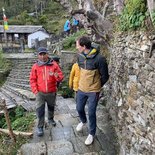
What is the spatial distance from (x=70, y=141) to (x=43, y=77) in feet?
4.33

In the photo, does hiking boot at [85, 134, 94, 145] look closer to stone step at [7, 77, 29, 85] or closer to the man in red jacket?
the man in red jacket

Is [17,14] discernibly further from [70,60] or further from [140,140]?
[140,140]

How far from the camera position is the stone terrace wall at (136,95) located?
3201 mm

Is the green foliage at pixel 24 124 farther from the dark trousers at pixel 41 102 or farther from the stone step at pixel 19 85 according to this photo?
the stone step at pixel 19 85

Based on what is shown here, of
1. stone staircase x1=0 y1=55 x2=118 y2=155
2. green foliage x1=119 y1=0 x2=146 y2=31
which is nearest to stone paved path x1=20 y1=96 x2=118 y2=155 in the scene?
stone staircase x1=0 y1=55 x2=118 y2=155

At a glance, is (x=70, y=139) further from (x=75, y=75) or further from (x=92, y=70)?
(x=92, y=70)

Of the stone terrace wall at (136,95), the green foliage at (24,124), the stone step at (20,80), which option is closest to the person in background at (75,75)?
the stone terrace wall at (136,95)

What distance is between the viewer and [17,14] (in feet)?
136

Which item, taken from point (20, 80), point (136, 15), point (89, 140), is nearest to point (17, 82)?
point (20, 80)

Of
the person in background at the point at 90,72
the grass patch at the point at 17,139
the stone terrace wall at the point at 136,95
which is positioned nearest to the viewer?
the stone terrace wall at the point at 136,95

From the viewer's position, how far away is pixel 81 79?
14.9ft

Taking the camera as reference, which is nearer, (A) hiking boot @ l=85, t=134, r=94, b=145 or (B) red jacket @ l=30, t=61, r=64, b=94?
(A) hiking boot @ l=85, t=134, r=94, b=145

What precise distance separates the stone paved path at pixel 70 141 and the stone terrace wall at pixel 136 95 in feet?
1.05

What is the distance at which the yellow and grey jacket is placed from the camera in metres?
4.36
